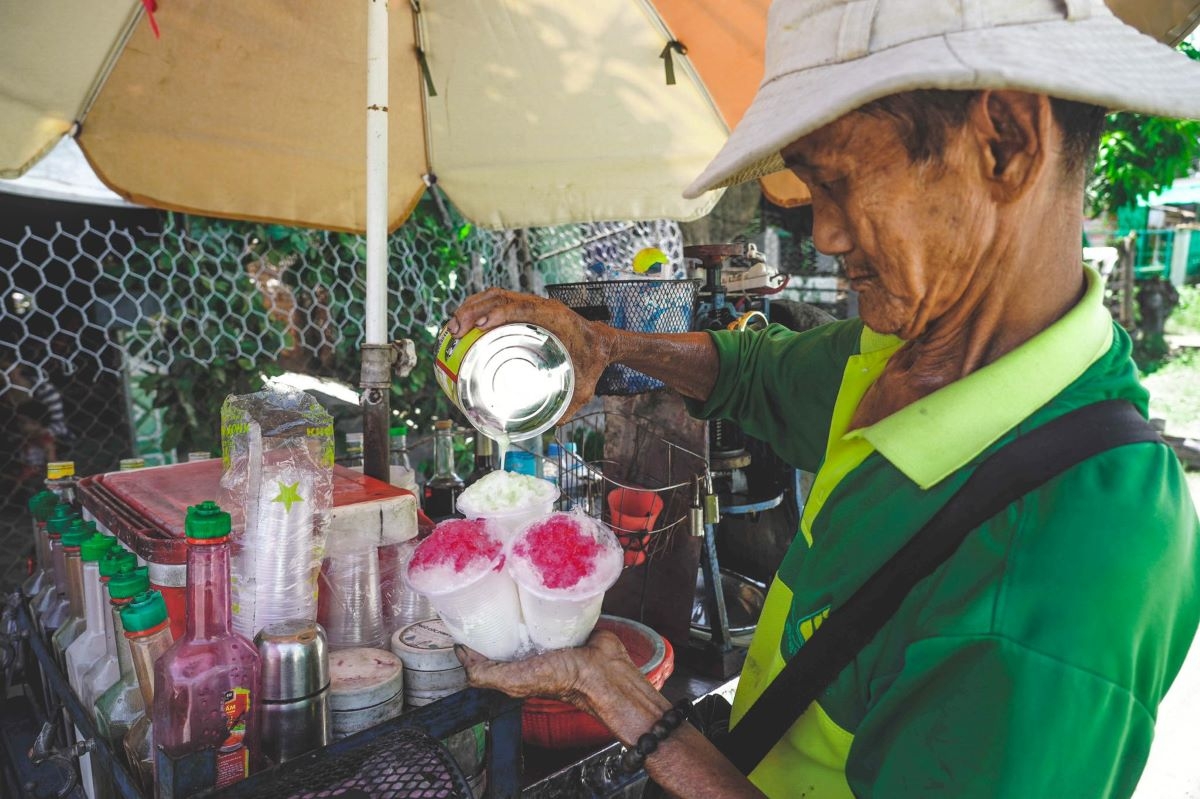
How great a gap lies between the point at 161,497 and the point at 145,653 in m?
0.52

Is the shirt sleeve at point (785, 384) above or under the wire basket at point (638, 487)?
above

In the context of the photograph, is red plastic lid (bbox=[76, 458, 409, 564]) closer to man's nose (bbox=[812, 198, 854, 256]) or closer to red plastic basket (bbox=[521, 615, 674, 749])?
red plastic basket (bbox=[521, 615, 674, 749])

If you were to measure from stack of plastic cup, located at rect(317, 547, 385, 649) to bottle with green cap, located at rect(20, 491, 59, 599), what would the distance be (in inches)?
42.6

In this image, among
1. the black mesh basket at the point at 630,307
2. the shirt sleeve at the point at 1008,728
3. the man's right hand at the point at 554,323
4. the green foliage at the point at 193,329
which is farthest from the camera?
the green foliage at the point at 193,329

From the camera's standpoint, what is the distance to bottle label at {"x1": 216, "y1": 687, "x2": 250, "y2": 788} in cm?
105

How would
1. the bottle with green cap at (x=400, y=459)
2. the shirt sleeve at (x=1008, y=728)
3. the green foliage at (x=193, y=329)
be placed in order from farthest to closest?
the green foliage at (x=193, y=329) < the bottle with green cap at (x=400, y=459) < the shirt sleeve at (x=1008, y=728)

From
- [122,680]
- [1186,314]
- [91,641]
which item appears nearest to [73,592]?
[91,641]

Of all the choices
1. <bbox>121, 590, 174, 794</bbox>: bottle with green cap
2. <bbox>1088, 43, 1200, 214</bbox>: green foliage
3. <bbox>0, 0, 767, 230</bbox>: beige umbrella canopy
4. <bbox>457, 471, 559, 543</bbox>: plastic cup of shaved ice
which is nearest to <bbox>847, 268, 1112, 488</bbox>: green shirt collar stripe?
<bbox>457, 471, 559, 543</bbox>: plastic cup of shaved ice

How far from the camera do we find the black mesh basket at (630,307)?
246cm

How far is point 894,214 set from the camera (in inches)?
38.3

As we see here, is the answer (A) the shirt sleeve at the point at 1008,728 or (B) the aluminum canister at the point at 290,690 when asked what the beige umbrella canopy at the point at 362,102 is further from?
(A) the shirt sleeve at the point at 1008,728

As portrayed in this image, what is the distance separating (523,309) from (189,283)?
355 cm

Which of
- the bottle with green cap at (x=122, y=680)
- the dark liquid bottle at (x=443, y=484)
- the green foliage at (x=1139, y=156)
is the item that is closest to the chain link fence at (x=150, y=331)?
the dark liquid bottle at (x=443, y=484)

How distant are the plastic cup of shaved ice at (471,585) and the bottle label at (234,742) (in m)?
0.30
